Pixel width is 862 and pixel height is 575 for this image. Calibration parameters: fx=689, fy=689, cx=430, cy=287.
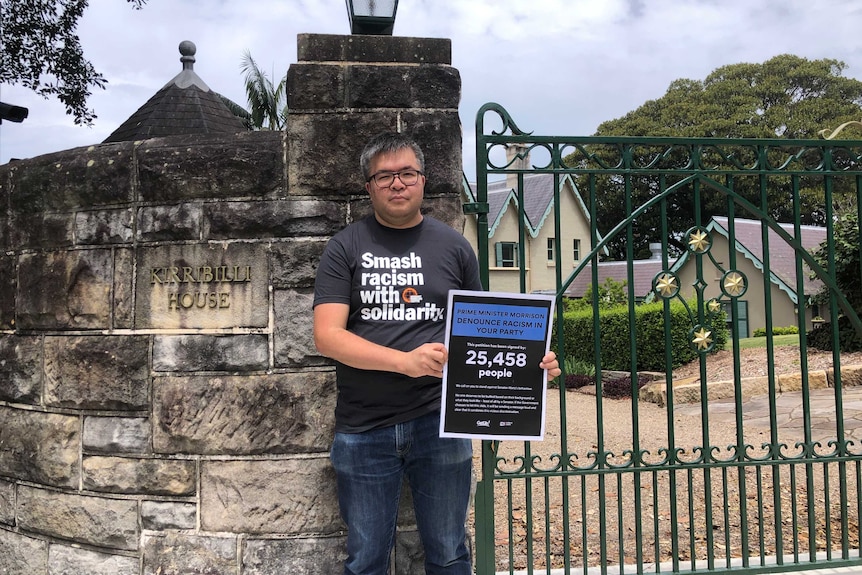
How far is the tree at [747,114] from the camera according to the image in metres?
28.6

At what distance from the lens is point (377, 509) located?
2412 mm

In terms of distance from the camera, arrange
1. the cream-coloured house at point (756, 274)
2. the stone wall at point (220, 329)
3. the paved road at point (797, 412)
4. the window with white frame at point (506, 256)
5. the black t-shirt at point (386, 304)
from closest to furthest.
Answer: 1. the black t-shirt at point (386, 304)
2. the stone wall at point (220, 329)
3. the paved road at point (797, 412)
4. the cream-coloured house at point (756, 274)
5. the window with white frame at point (506, 256)

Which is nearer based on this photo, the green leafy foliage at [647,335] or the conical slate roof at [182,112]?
the conical slate roof at [182,112]

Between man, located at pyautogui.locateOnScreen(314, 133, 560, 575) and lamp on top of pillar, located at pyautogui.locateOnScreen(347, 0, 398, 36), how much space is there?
102 cm

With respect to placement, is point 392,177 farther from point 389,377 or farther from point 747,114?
point 747,114

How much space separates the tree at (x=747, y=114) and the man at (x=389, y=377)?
26142 millimetres

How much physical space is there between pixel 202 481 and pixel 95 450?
1.82ft

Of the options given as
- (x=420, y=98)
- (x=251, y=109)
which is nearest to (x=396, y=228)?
(x=420, y=98)

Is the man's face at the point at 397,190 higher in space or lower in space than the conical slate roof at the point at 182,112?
lower

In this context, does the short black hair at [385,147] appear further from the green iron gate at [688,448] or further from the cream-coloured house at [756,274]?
the cream-coloured house at [756,274]

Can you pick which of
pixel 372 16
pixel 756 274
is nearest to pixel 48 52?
pixel 372 16

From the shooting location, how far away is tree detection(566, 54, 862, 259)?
28.6 m

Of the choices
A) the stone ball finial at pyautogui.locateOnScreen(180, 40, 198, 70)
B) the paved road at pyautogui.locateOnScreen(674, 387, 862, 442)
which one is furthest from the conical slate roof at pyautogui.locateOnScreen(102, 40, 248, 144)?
the paved road at pyautogui.locateOnScreen(674, 387, 862, 442)

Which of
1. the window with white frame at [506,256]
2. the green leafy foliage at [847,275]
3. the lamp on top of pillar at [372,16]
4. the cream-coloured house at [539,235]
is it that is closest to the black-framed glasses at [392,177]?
the lamp on top of pillar at [372,16]
